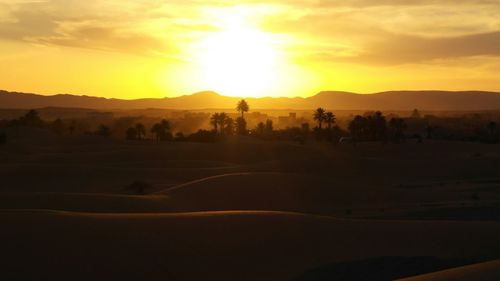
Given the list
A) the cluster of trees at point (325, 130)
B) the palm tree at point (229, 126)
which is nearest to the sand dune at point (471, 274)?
the cluster of trees at point (325, 130)

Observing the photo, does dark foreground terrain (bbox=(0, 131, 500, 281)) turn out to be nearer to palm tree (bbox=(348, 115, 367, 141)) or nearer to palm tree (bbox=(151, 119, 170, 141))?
palm tree (bbox=(348, 115, 367, 141))

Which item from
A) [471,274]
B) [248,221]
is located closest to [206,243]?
[248,221]

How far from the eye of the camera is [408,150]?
7612cm

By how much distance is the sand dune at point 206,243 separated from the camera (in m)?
16.1

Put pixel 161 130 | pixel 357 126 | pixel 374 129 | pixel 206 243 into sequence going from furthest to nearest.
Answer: pixel 161 130 < pixel 357 126 < pixel 374 129 < pixel 206 243

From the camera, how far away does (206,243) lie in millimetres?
19094

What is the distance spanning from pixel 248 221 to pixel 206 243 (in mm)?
2710

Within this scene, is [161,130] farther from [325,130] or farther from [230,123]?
[325,130]

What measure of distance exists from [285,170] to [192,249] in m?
40.2

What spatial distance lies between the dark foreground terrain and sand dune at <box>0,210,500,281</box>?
0.04 m

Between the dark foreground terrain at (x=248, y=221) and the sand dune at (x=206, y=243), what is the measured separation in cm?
4

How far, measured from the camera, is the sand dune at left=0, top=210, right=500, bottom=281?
1614 cm

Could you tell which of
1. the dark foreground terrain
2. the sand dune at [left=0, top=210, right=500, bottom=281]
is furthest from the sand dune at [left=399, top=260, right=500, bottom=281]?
the sand dune at [left=0, top=210, right=500, bottom=281]

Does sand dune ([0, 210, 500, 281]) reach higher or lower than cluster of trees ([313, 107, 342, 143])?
lower
